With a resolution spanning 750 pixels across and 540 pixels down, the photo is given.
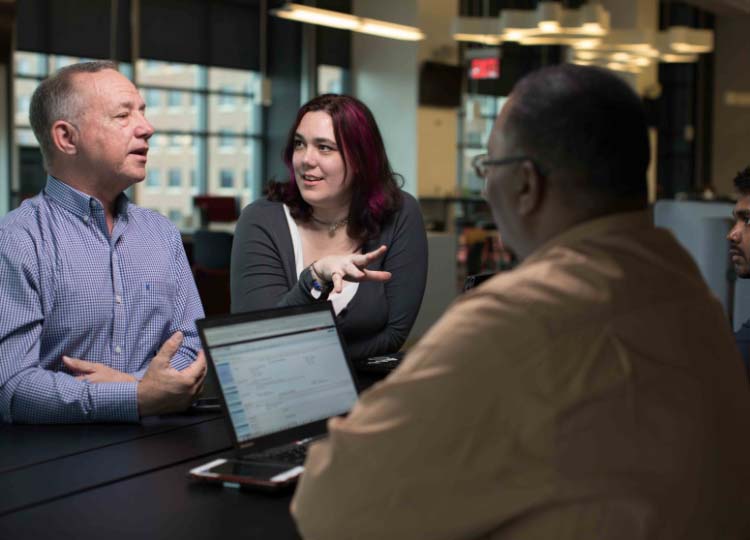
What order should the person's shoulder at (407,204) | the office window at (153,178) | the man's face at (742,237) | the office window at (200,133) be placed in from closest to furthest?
1. the person's shoulder at (407,204)
2. the man's face at (742,237)
3. the office window at (200,133)
4. the office window at (153,178)

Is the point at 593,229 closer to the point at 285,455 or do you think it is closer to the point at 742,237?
the point at 285,455

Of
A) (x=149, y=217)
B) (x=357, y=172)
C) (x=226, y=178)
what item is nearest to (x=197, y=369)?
(x=149, y=217)

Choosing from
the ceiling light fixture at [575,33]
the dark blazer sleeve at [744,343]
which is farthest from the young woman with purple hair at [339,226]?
the ceiling light fixture at [575,33]

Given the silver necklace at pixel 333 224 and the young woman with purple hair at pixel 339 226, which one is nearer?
Answer: the young woman with purple hair at pixel 339 226

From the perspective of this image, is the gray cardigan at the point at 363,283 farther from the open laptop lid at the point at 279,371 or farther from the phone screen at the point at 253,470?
the phone screen at the point at 253,470

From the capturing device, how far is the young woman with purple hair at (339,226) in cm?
274

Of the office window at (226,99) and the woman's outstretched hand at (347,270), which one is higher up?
the office window at (226,99)

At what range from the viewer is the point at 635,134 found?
1.12 metres

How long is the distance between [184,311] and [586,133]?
1.50 metres

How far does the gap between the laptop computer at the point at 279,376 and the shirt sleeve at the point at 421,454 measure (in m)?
0.50

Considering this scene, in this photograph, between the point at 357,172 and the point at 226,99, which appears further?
the point at 226,99

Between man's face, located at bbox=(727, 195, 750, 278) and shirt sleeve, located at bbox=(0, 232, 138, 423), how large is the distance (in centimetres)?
230

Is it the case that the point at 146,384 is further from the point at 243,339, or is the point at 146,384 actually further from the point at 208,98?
the point at 208,98

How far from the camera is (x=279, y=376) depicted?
1.61 metres
